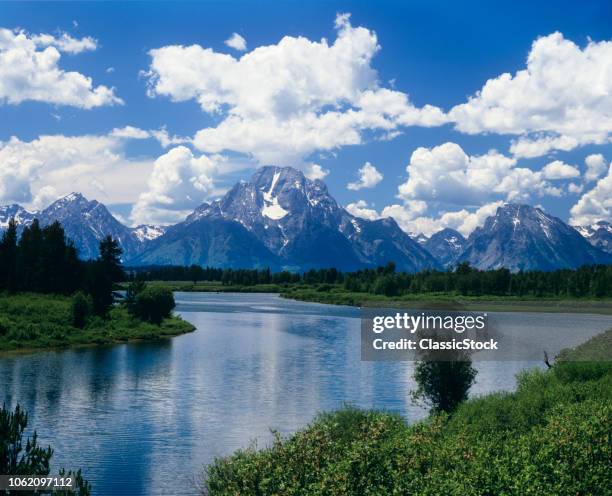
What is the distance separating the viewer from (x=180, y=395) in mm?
66312

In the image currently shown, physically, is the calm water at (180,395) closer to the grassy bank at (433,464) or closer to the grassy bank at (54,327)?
the grassy bank at (54,327)

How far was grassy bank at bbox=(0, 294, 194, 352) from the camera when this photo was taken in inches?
3804

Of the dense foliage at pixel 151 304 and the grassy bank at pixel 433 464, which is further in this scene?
the dense foliage at pixel 151 304

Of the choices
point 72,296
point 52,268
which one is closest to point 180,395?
point 72,296

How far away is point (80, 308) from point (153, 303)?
20.0 m

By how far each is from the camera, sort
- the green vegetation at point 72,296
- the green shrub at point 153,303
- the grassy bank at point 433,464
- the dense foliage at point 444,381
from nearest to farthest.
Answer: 1. the grassy bank at point 433,464
2. the dense foliage at point 444,381
3. the green vegetation at point 72,296
4. the green shrub at point 153,303

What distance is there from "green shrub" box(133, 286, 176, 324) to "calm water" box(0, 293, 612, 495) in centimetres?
1336

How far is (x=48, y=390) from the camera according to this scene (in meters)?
66.2

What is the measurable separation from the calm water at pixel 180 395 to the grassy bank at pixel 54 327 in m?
5.32

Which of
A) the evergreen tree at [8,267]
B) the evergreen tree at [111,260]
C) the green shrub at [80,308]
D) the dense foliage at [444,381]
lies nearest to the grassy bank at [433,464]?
the dense foliage at [444,381]

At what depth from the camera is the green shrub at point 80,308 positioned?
354 ft

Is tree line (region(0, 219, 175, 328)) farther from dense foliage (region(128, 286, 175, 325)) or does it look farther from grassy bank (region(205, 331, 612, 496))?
grassy bank (region(205, 331, 612, 496))

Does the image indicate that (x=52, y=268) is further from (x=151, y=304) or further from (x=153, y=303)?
(x=153, y=303)

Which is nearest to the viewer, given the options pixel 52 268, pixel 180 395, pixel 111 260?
pixel 180 395
